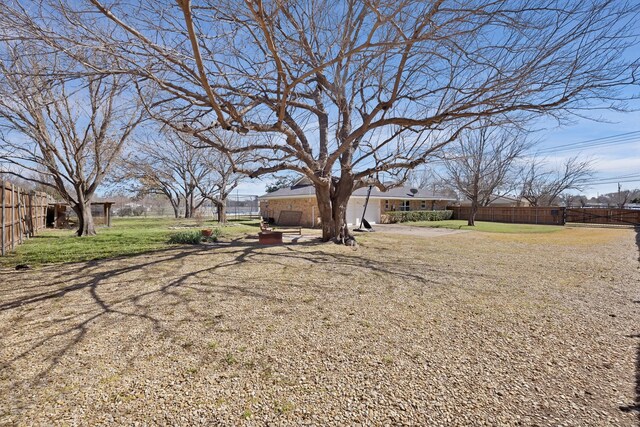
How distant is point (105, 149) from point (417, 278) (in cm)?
1508

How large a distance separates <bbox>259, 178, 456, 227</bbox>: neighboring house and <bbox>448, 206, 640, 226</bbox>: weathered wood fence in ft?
16.8

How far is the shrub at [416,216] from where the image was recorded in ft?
78.1

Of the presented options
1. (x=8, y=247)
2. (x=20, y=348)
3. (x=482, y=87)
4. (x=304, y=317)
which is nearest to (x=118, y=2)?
(x=20, y=348)

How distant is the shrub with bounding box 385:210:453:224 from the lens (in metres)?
23.8

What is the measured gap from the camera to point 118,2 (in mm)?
4449

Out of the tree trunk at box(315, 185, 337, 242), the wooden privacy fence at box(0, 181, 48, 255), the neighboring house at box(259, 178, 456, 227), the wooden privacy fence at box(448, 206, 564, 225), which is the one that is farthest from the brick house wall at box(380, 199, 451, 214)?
the wooden privacy fence at box(0, 181, 48, 255)

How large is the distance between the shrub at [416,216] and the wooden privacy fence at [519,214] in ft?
7.38

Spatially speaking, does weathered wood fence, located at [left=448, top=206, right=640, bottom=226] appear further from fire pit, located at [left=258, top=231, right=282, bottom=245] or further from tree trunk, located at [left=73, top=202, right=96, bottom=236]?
tree trunk, located at [left=73, top=202, right=96, bottom=236]

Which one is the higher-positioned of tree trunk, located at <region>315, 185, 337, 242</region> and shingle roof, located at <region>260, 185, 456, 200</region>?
shingle roof, located at <region>260, 185, 456, 200</region>

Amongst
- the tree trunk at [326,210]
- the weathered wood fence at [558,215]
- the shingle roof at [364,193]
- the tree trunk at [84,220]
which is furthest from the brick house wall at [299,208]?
the weathered wood fence at [558,215]

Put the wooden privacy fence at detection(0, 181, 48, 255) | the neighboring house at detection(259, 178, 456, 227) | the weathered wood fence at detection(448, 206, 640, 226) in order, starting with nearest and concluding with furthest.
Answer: the wooden privacy fence at detection(0, 181, 48, 255) → the neighboring house at detection(259, 178, 456, 227) → the weathered wood fence at detection(448, 206, 640, 226)

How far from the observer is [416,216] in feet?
83.9

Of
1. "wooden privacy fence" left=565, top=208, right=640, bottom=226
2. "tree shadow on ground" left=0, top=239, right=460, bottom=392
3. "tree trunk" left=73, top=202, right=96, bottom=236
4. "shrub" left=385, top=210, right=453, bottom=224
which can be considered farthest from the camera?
"shrub" left=385, top=210, right=453, bottom=224

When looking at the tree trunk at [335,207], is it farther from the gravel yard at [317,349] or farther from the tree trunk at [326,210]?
the gravel yard at [317,349]
